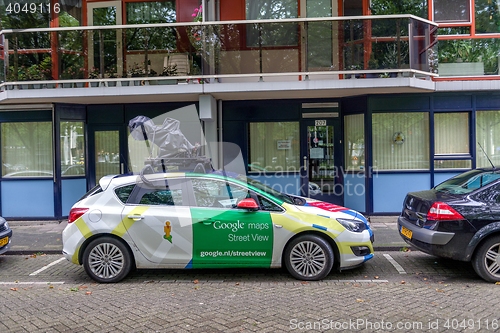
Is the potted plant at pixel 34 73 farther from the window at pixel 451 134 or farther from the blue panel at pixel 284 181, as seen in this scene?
the window at pixel 451 134

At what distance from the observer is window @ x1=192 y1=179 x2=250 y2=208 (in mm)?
6156

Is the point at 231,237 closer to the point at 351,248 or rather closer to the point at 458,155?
the point at 351,248

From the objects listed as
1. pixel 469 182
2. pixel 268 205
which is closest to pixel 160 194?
pixel 268 205

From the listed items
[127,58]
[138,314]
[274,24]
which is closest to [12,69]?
[127,58]

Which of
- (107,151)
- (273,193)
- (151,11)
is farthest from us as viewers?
(151,11)

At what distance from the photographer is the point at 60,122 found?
10.9 meters

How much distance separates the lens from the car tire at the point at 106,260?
6.09 metres

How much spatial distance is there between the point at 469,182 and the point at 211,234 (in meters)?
4.11

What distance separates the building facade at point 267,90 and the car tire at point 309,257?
4574mm

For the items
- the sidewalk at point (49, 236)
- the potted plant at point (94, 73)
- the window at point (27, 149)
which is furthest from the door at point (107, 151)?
the potted plant at point (94, 73)

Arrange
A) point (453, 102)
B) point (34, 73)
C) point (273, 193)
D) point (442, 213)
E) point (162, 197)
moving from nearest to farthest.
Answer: point (442, 213)
point (162, 197)
point (273, 193)
point (34, 73)
point (453, 102)

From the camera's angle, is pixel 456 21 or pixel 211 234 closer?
pixel 211 234

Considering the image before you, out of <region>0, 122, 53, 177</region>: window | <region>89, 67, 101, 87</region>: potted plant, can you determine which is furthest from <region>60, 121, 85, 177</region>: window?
<region>89, 67, 101, 87</region>: potted plant

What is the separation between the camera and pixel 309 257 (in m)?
6.01
